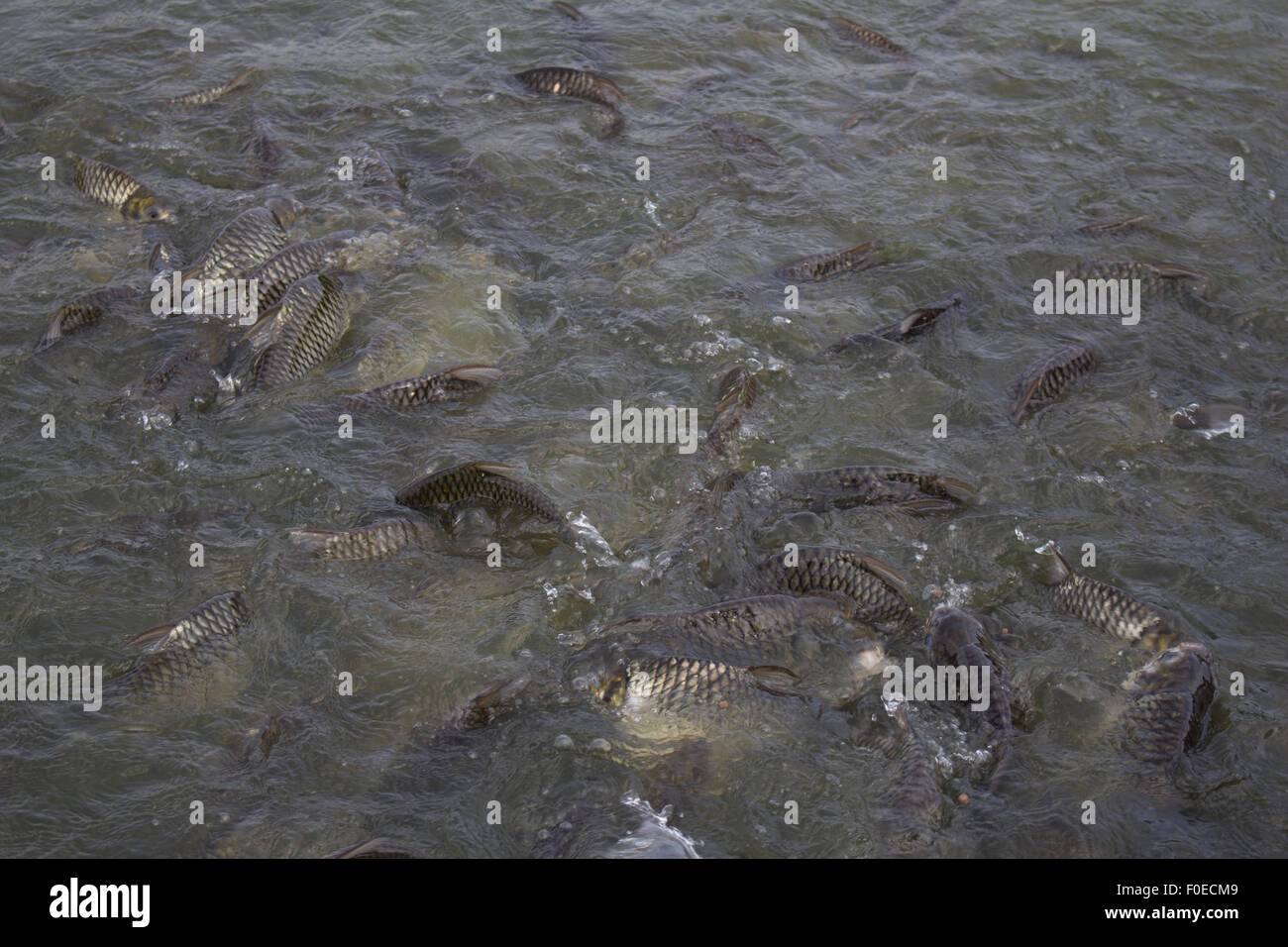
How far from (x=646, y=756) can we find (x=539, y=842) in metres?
A: 0.58

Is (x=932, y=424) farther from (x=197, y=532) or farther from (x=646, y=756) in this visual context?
(x=197, y=532)

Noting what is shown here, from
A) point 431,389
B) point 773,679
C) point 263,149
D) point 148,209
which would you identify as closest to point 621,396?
point 431,389

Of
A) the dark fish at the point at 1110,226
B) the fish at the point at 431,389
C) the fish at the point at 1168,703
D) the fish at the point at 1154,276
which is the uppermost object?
the dark fish at the point at 1110,226

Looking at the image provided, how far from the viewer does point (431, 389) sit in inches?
253

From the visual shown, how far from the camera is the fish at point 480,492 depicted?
18.4ft

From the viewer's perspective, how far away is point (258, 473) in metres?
5.98

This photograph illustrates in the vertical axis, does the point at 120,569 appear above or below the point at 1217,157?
below

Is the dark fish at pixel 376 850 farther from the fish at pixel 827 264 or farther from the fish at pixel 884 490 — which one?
the fish at pixel 827 264

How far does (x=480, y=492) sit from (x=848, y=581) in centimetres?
188

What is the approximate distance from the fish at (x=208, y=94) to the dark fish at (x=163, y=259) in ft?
7.29

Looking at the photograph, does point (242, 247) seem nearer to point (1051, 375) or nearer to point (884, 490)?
point (884, 490)

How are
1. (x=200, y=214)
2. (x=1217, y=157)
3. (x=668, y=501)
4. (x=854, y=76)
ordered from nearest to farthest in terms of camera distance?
(x=668, y=501) → (x=200, y=214) → (x=1217, y=157) → (x=854, y=76)

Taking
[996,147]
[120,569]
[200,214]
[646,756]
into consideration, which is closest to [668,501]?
[646,756]

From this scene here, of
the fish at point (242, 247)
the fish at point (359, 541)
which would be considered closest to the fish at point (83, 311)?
the fish at point (242, 247)
